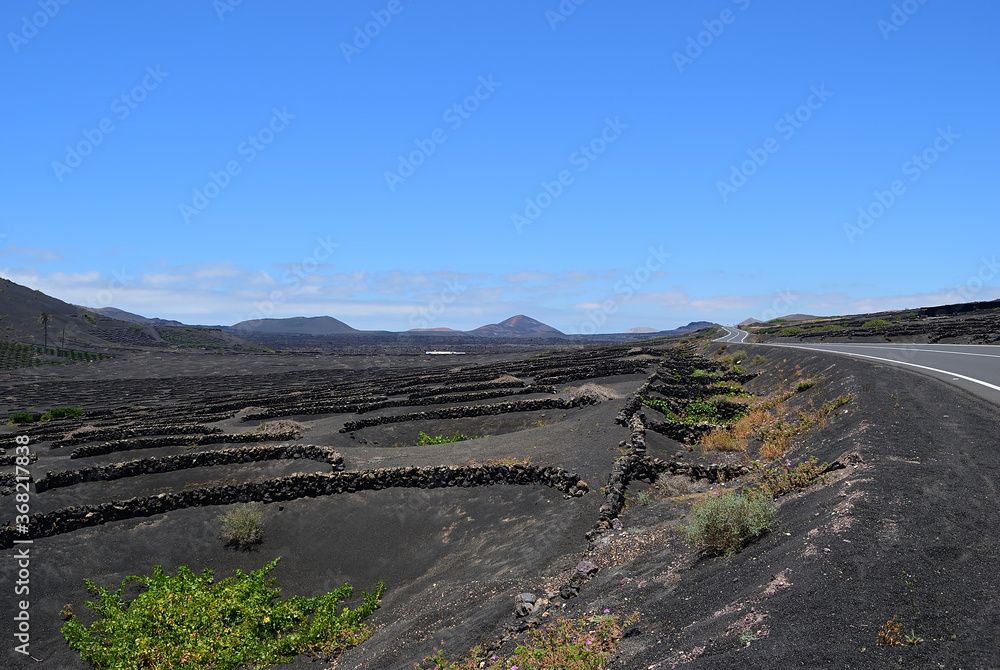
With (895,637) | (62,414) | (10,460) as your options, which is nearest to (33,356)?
(62,414)

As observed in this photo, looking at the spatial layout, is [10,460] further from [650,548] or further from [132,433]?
[650,548]

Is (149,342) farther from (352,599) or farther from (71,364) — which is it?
(352,599)

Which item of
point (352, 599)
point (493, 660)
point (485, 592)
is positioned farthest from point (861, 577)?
point (352, 599)

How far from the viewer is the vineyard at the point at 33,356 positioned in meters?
106

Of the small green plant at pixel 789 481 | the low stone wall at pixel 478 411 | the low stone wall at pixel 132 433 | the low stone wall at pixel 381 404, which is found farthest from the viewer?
the low stone wall at pixel 381 404

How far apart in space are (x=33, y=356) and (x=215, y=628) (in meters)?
138

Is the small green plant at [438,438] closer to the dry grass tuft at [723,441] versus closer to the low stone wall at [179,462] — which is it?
the low stone wall at [179,462]

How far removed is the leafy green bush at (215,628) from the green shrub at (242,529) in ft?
8.47

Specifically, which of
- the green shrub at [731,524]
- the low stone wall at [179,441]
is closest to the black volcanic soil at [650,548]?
the green shrub at [731,524]

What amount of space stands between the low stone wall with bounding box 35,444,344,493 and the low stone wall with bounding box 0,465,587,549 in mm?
2666

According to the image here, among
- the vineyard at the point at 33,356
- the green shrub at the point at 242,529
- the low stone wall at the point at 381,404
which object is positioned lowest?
the green shrub at the point at 242,529

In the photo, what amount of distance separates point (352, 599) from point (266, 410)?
3312 centimetres

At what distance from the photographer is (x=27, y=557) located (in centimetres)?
1534

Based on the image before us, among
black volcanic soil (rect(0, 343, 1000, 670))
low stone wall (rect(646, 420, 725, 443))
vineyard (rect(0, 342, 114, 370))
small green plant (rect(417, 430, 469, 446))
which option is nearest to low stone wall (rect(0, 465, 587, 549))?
black volcanic soil (rect(0, 343, 1000, 670))
